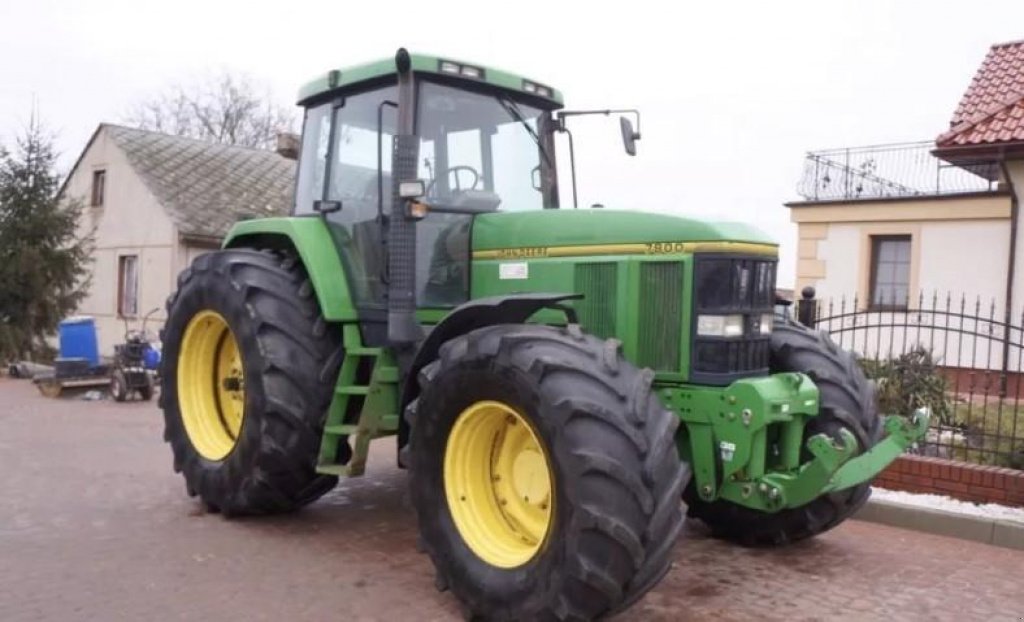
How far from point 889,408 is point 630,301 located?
4.48 meters

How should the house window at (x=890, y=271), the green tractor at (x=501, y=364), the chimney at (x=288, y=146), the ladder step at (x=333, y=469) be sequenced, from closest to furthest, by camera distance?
1. the green tractor at (x=501, y=364)
2. the ladder step at (x=333, y=469)
3. the chimney at (x=288, y=146)
4. the house window at (x=890, y=271)

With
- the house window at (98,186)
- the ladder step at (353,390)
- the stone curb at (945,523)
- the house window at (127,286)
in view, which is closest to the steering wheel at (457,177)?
the ladder step at (353,390)

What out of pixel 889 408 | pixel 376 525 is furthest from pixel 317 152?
pixel 889 408

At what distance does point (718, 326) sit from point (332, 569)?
7.64ft

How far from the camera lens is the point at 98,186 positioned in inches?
858

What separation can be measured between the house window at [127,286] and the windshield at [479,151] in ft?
55.9

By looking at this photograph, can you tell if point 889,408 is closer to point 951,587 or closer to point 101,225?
point 951,587

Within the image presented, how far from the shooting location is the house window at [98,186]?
70.8 ft

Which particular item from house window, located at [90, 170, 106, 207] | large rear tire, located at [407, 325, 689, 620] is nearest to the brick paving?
large rear tire, located at [407, 325, 689, 620]

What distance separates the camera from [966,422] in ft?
24.0

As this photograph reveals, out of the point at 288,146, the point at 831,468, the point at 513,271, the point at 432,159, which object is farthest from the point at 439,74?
the point at 288,146

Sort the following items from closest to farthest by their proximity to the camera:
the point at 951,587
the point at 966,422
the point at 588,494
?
the point at 588,494 → the point at 951,587 → the point at 966,422

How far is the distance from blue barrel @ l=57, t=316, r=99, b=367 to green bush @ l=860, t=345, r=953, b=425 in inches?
427

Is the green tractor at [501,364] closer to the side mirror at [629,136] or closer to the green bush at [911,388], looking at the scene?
the side mirror at [629,136]
